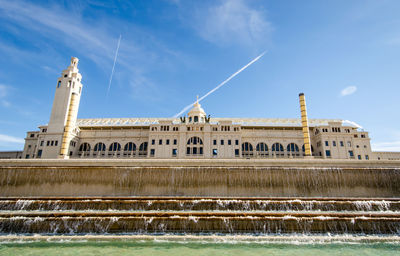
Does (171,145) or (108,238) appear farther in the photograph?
(171,145)

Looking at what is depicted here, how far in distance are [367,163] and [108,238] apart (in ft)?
93.6

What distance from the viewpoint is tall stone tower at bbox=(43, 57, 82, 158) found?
184 feet

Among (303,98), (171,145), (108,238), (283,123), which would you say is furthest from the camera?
(283,123)

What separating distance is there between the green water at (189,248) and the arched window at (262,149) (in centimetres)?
4642

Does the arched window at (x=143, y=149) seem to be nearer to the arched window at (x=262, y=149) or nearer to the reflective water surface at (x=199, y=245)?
the arched window at (x=262, y=149)

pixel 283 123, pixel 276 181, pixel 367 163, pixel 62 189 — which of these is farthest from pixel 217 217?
pixel 283 123

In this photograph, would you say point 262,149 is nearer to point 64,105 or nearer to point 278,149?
point 278,149

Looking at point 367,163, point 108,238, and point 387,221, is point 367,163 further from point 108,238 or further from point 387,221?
point 108,238

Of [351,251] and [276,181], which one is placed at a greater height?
[276,181]

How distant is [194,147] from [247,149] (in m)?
15.0

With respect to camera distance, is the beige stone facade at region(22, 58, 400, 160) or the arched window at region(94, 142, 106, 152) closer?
the beige stone facade at region(22, 58, 400, 160)

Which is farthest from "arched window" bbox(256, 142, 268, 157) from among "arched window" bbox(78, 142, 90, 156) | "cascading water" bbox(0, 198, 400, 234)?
"arched window" bbox(78, 142, 90, 156)

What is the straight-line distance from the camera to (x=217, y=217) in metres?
15.4

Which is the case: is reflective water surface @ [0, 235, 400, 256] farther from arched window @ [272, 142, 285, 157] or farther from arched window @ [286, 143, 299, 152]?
arched window @ [286, 143, 299, 152]
